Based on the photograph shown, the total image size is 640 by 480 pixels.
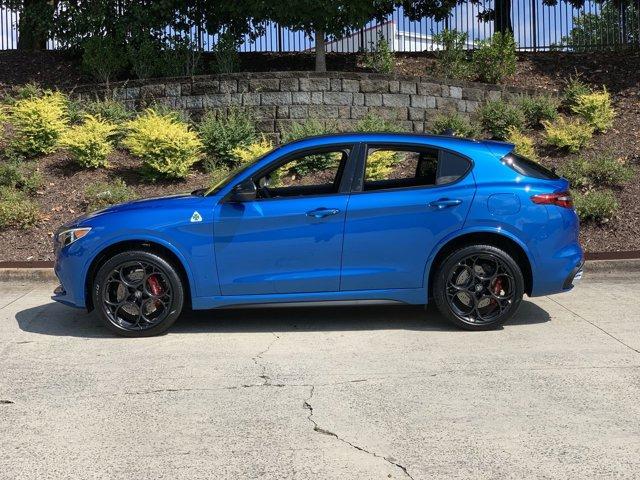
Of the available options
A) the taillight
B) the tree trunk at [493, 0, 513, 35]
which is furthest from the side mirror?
the tree trunk at [493, 0, 513, 35]

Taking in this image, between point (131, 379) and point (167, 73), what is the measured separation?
34.6ft

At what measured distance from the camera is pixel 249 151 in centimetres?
1251

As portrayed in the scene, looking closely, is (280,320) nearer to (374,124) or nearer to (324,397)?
(324,397)

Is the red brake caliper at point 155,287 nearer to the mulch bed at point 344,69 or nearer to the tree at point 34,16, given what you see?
the mulch bed at point 344,69

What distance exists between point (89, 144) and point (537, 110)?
25.7 feet

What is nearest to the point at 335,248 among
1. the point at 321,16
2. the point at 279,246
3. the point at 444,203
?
the point at 279,246

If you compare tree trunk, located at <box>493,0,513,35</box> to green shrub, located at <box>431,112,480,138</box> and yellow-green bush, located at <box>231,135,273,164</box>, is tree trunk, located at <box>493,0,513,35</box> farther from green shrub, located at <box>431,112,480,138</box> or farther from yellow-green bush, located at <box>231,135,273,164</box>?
yellow-green bush, located at <box>231,135,273,164</box>

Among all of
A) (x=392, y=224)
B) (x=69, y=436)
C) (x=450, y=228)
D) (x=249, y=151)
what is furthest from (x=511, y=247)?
(x=249, y=151)

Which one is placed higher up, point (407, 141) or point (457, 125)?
point (457, 125)

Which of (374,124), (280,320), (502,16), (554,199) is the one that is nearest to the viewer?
(554,199)

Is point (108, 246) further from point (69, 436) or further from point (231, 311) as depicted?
point (69, 436)

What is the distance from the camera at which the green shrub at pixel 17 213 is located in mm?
10625

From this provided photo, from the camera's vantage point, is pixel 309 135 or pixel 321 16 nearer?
pixel 309 135

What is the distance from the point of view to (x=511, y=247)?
6.79 metres
